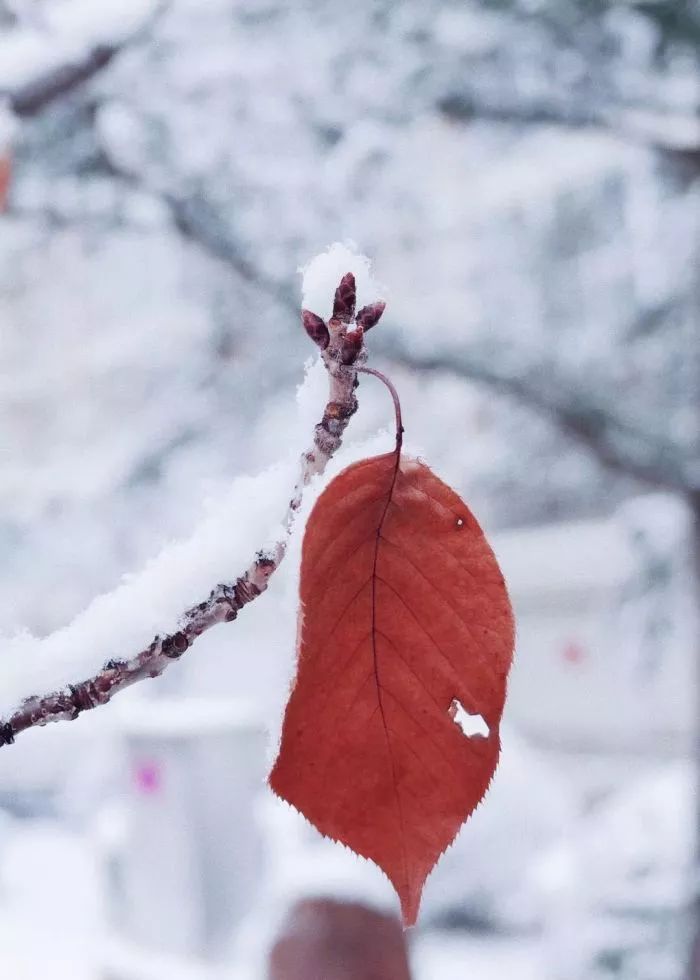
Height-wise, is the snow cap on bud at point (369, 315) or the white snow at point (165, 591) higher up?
the snow cap on bud at point (369, 315)

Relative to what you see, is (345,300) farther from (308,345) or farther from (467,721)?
(308,345)

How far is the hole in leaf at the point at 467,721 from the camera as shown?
185mm

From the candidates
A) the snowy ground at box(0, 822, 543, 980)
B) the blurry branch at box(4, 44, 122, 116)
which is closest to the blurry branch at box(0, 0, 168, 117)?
the blurry branch at box(4, 44, 122, 116)

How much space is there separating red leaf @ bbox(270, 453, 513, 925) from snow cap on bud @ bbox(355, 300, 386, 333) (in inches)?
1.3

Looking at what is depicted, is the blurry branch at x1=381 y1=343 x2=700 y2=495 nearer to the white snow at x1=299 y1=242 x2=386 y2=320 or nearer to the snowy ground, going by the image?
the snowy ground

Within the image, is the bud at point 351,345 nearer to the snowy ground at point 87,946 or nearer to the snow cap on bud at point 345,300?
the snow cap on bud at point 345,300

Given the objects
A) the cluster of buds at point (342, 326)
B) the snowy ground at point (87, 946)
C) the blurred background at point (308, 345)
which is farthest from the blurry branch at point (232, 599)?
the snowy ground at point (87, 946)

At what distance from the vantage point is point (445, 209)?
219 centimetres

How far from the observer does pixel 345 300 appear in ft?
0.61

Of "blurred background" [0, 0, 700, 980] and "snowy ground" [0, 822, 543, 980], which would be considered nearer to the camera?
Answer: "blurred background" [0, 0, 700, 980]

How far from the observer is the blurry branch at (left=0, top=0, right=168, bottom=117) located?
1200 millimetres

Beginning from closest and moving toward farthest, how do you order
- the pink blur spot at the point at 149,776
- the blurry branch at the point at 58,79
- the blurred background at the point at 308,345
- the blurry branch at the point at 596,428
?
1. the blurry branch at the point at 58,79
2. the blurry branch at the point at 596,428
3. the blurred background at the point at 308,345
4. the pink blur spot at the point at 149,776

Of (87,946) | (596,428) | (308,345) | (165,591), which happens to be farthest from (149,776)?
(165,591)

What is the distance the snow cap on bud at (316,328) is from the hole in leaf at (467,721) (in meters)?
0.09
